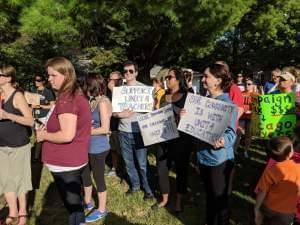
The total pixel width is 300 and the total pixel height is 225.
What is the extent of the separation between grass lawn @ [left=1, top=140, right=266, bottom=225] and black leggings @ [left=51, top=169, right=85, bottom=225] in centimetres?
129

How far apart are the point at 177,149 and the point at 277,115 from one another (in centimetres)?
120

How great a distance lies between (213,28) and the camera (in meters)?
13.6

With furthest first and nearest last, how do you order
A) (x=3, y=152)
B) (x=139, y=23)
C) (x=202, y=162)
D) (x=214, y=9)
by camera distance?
1. (x=139, y=23)
2. (x=214, y=9)
3. (x=3, y=152)
4. (x=202, y=162)

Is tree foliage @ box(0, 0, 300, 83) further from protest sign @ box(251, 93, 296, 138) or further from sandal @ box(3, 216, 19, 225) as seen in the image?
sandal @ box(3, 216, 19, 225)

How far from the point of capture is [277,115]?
4.62m

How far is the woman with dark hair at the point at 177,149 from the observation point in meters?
4.68

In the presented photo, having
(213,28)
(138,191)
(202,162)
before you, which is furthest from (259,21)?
(202,162)

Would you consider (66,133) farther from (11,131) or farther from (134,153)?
(134,153)

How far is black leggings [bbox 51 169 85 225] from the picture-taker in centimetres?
337

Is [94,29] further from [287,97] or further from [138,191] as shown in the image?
[287,97]

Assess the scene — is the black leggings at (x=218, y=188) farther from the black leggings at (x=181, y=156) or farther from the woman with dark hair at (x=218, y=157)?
the black leggings at (x=181, y=156)

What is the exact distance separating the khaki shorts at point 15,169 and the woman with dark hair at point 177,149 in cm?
156

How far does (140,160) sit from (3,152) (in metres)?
1.76

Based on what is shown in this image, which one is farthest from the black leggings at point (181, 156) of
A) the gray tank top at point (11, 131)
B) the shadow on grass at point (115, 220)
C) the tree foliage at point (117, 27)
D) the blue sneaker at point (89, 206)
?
the tree foliage at point (117, 27)
